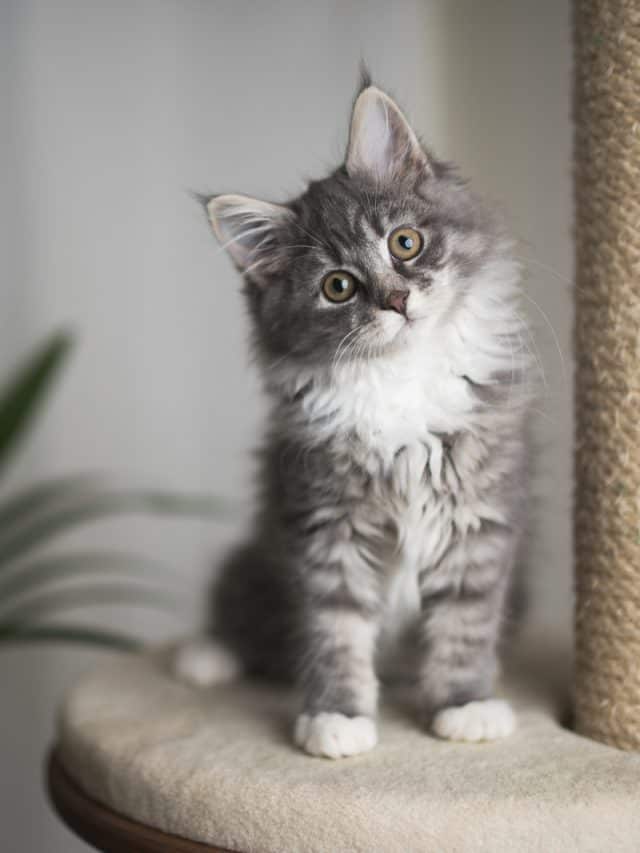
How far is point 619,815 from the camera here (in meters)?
1.02

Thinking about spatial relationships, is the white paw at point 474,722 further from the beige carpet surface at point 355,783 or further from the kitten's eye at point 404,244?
the kitten's eye at point 404,244

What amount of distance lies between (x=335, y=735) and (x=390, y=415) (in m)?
0.43

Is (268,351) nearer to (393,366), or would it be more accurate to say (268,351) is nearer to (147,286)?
(393,366)

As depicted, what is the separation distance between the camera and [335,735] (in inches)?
46.8

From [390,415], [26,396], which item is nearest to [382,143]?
[390,415]

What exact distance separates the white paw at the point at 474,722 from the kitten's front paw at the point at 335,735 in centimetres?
9

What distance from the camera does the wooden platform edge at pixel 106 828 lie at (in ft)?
3.70

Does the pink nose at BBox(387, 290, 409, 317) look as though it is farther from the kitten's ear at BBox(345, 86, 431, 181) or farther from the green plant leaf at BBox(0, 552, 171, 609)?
the green plant leaf at BBox(0, 552, 171, 609)

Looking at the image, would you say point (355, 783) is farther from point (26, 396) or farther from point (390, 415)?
point (26, 396)

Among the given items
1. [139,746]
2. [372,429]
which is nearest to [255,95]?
[372,429]

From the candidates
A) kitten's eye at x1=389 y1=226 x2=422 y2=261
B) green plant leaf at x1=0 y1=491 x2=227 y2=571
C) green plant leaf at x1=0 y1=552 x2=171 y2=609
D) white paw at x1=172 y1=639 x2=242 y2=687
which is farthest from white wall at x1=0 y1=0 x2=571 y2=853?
kitten's eye at x1=389 y1=226 x2=422 y2=261

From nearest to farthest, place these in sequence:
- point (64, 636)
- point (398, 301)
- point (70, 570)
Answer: point (398, 301) → point (64, 636) → point (70, 570)

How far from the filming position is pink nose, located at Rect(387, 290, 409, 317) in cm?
119

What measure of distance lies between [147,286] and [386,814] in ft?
6.56
